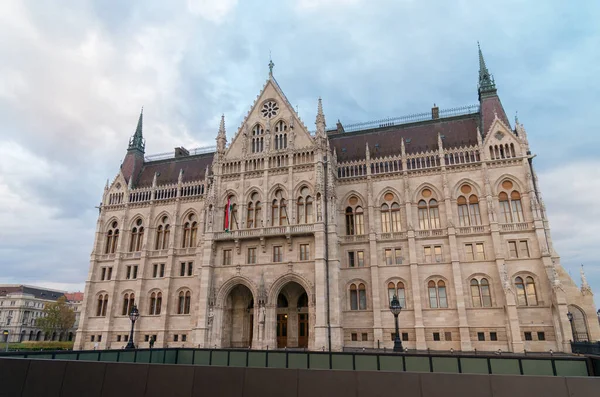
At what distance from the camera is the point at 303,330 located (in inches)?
1499

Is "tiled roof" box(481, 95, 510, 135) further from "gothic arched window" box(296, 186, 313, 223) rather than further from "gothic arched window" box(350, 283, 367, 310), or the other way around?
"gothic arched window" box(350, 283, 367, 310)

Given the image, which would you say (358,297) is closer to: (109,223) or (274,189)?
(274,189)

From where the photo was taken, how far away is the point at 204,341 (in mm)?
36719

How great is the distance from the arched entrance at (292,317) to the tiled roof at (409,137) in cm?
1573

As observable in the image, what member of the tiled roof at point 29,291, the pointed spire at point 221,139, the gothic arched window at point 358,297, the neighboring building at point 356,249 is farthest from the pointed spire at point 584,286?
the tiled roof at point 29,291

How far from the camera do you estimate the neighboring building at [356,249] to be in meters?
34.4

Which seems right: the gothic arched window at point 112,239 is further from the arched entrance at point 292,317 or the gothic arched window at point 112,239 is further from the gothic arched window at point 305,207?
the gothic arched window at point 305,207

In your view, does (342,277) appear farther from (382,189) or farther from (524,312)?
(524,312)

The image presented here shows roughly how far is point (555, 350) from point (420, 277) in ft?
38.1

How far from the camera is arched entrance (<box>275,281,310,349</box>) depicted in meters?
37.8

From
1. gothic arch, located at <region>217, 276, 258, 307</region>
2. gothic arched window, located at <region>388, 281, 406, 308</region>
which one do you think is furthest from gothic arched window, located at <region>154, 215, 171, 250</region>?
gothic arched window, located at <region>388, 281, 406, 308</region>

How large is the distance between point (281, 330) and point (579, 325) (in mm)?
27090

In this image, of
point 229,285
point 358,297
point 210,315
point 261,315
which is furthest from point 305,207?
point 210,315

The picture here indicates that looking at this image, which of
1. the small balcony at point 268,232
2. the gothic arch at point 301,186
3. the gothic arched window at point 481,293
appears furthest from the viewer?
the gothic arch at point 301,186
